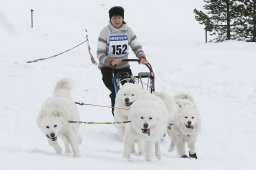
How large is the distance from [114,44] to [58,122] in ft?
6.29

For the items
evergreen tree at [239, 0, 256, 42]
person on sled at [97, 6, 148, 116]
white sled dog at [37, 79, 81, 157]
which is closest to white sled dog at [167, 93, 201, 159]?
person on sled at [97, 6, 148, 116]

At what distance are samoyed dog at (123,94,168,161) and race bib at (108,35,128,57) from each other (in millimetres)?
1482

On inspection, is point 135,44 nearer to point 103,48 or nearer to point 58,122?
point 103,48

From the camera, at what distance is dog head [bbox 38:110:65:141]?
498 centimetres

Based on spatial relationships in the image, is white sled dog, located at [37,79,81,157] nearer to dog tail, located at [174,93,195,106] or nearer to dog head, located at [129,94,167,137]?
dog head, located at [129,94,167,137]

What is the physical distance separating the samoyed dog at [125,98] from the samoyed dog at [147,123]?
1.93 ft

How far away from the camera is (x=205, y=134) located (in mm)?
7680

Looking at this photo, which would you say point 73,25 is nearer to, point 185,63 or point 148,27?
point 148,27

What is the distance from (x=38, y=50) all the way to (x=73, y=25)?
53.8ft

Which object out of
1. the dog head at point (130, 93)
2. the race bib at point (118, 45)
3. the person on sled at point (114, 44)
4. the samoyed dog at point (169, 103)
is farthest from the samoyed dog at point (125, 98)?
the race bib at point (118, 45)

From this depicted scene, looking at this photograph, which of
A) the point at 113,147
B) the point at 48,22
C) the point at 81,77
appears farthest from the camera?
the point at 48,22

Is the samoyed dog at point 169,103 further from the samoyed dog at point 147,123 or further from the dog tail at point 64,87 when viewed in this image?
the dog tail at point 64,87

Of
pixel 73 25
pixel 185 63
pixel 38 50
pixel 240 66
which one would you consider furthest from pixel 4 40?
pixel 73 25

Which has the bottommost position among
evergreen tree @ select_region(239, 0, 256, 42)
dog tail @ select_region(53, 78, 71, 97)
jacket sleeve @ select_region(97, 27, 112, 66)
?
dog tail @ select_region(53, 78, 71, 97)
